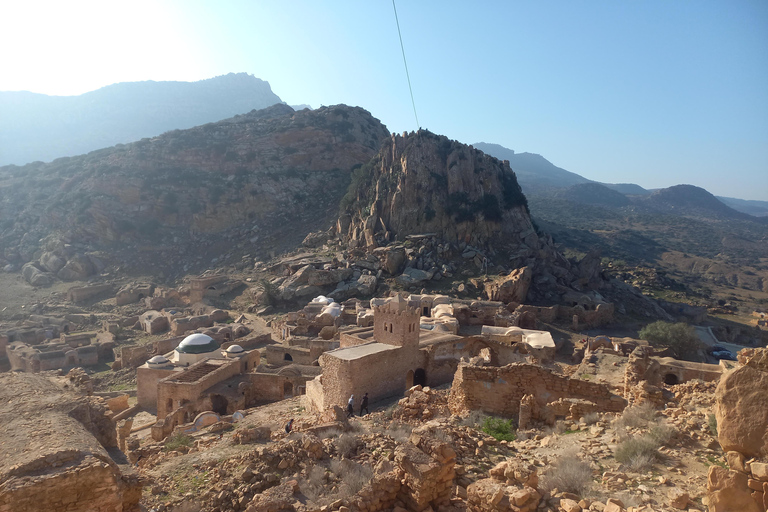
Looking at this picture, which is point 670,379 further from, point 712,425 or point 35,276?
point 35,276

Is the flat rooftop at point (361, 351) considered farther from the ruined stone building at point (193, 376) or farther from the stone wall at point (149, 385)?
the stone wall at point (149, 385)

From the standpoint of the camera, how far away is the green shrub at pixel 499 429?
24.6 ft

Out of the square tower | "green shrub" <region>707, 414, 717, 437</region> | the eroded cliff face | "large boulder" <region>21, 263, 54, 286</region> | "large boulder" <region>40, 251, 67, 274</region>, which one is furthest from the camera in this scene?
"large boulder" <region>40, 251, 67, 274</region>

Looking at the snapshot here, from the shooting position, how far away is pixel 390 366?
575 inches

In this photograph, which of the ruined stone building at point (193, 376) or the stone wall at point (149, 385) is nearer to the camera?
the ruined stone building at point (193, 376)

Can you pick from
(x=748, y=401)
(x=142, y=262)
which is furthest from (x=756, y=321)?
(x=142, y=262)

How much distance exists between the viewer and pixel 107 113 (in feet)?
487

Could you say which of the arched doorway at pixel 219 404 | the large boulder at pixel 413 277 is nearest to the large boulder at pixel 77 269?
the large boulder at pixel 413 277

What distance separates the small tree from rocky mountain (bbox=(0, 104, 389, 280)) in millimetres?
37971

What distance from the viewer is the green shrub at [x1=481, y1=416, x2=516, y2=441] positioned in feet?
24.6

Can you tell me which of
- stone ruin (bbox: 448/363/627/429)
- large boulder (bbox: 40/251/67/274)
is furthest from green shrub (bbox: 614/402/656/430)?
large boulder (bbox: 40/251/67/274)

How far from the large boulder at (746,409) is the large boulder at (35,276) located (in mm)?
55182

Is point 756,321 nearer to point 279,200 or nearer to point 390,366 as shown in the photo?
point 390,366

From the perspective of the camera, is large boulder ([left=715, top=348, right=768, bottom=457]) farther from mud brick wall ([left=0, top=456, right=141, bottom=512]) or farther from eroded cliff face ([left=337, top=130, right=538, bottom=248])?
eroded cliff face ([left=337, top=130, right=538, bottom=248])
